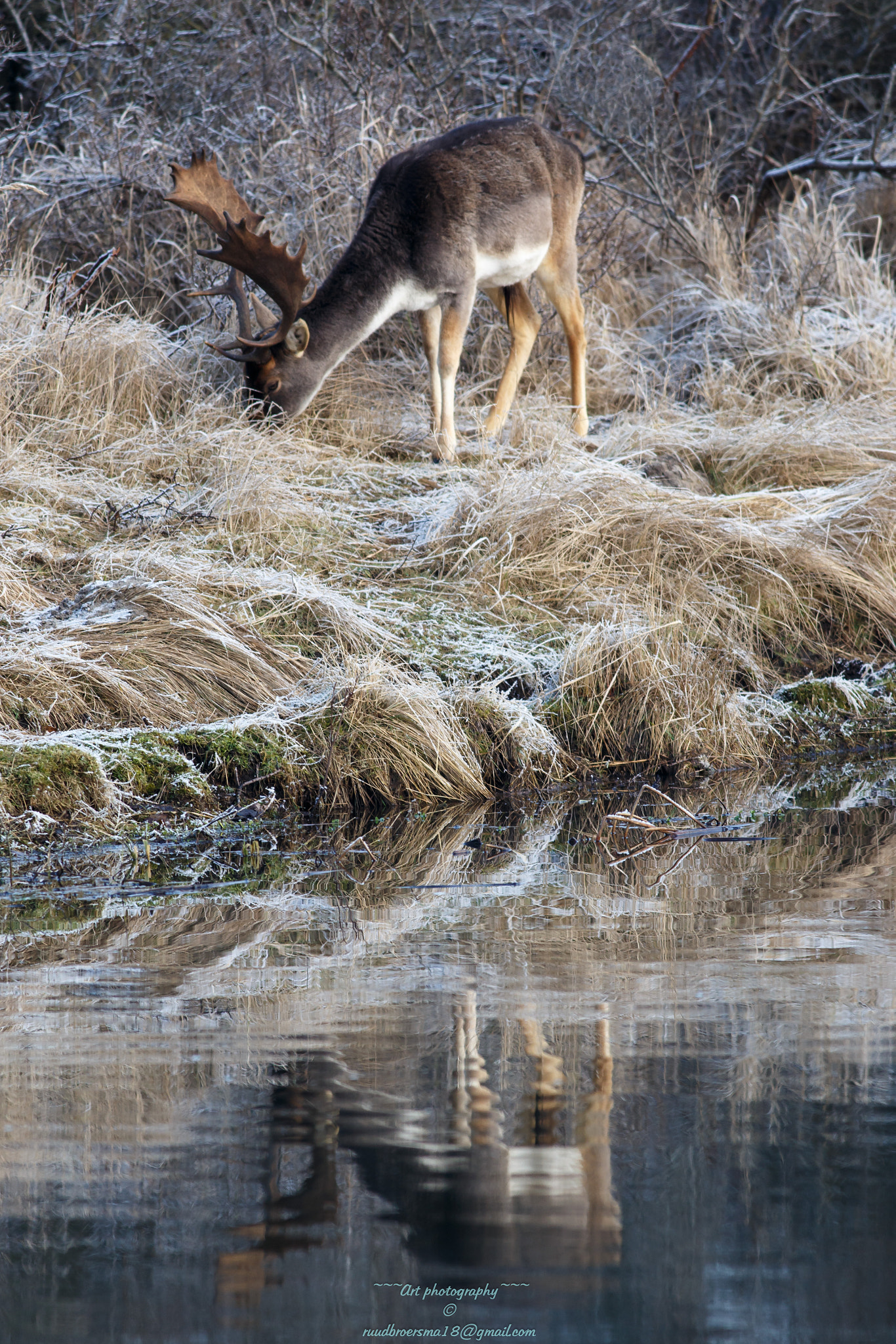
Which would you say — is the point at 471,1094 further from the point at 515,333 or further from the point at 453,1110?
the point at 515,333

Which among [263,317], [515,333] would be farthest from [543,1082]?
[515,333]

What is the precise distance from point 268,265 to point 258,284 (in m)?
0.33

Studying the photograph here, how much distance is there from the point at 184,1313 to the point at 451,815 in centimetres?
376

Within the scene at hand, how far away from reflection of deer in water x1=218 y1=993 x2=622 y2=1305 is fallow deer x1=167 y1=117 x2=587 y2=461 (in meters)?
6.24

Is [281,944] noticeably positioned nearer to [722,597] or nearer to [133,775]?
[133,775]

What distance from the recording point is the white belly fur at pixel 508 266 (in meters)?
9.02

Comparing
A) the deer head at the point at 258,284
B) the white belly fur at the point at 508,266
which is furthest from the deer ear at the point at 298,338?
the white belly fur at the point at 508,266

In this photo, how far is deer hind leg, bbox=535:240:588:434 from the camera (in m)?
9.83

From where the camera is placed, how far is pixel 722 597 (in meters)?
7.49

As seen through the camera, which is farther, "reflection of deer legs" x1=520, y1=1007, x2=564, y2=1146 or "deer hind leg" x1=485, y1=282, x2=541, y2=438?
"deer hind leg" x1=485, y1=282, x2=541, y2=438

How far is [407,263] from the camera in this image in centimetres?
875

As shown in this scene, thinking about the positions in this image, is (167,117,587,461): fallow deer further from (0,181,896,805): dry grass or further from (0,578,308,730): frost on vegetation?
(0,578,308,730): frost on vegetation

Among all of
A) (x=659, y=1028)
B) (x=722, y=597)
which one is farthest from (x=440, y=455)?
(x=659, y=1028)

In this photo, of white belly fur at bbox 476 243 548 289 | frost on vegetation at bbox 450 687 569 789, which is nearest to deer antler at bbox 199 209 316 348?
white belly fur at bbox 476 243 548 289
